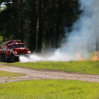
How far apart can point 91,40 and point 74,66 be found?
379 inches

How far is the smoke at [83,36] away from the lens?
1130 inches

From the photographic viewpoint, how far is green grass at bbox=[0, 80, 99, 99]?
32.2 feet

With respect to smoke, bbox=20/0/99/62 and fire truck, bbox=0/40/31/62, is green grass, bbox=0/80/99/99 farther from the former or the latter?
fire truck, bbox=0/40/31/62

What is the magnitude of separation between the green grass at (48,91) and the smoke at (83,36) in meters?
16.2

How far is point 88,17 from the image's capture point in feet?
96.4

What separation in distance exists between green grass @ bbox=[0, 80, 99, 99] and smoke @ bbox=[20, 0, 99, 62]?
16166mm

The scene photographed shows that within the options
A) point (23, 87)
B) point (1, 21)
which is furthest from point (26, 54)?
point (1, 21)

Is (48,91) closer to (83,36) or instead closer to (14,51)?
(83,36)

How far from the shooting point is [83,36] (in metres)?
29.5

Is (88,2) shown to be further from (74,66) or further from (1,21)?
(1,21)

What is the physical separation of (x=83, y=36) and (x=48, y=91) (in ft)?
64.0

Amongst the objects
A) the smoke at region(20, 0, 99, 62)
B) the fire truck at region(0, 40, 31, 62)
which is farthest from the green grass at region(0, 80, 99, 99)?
the fire truck at region(0, 40, 31, 62)

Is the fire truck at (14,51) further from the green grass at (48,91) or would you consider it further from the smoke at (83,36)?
the green grass at (48,91)

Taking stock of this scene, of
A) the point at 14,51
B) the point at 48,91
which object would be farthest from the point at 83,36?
the point at 48,91
